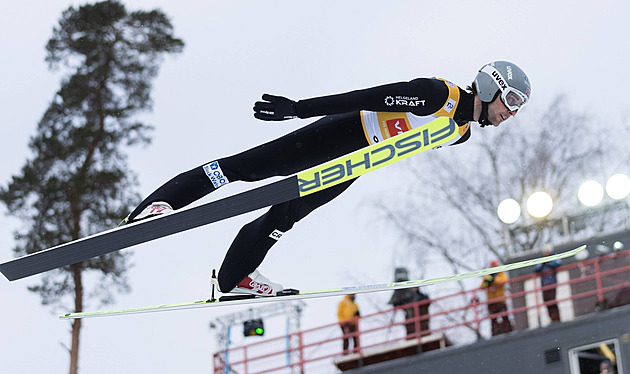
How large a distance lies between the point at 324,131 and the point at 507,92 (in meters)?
0.89

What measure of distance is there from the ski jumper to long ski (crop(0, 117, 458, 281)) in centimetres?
11

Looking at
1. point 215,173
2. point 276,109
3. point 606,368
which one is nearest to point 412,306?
point 606,368

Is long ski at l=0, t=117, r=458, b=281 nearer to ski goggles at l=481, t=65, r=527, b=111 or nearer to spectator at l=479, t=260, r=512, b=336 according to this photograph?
ski goggles at l=481, t=65, r=527, b=111

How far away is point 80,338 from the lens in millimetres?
11312

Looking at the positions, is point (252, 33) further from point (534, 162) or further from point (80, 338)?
point (80, 338)

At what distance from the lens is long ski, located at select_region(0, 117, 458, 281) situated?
151 inches

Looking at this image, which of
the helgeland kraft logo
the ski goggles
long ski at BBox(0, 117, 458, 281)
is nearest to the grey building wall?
the ski goggles

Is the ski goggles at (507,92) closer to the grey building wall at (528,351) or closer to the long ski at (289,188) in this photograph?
the long ski at (289,188)

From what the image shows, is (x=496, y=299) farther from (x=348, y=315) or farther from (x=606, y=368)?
(x=348, y=315)

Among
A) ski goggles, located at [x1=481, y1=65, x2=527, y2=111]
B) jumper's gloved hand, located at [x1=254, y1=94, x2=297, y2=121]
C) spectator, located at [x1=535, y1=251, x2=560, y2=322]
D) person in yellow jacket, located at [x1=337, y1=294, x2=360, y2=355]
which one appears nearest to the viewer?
jumper's gloved hand, located at [x1=254, y1=94, x2=297, y2=121]

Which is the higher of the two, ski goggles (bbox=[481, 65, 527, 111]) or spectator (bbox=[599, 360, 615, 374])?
ski goggles (bbox=[481, 65, 527, 111])

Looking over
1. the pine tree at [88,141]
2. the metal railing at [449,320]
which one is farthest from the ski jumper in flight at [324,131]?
the pine tree at [88,141]

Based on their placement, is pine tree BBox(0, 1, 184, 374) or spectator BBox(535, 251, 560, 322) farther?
pine tree BBox(0, 1, 184, 374)

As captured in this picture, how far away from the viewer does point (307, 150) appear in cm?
407
